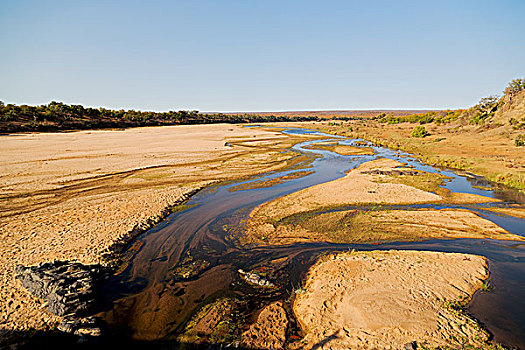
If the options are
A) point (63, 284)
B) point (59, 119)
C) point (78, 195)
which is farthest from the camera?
point (59, 119)

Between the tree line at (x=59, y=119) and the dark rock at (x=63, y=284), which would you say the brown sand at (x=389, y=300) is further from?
the tree line at (x=59, y=119)

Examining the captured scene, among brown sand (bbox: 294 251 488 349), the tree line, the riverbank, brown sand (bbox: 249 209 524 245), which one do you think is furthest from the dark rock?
the tree line

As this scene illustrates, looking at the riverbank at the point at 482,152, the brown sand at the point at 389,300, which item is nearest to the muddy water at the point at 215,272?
the brown sand at the point at 389,300

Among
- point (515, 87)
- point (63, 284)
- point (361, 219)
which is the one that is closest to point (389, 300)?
point (361, 219)

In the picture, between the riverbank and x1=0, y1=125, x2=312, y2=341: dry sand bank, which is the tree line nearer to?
x1=0, y1=125, x2=312, y2=341: dry sand bank

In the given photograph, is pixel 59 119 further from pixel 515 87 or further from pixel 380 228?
pixel 515 87

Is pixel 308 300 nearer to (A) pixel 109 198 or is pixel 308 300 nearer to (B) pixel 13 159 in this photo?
(A) pixel 109 198
